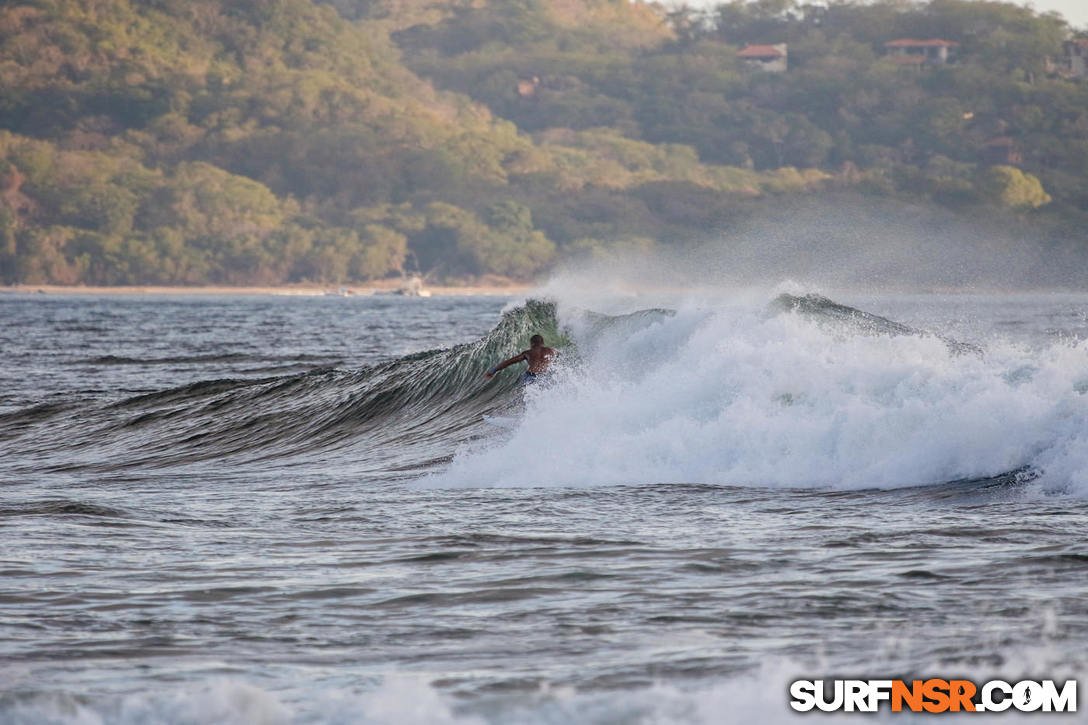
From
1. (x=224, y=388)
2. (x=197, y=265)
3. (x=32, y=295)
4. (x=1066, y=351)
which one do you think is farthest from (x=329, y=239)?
(x=1066, y=351)

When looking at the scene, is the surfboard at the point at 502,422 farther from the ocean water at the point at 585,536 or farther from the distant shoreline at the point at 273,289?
the distant shoreline at the point at 273,289

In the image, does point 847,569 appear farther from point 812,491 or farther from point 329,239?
point 329,239

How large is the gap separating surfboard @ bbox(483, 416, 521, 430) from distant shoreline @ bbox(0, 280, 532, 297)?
154 metres

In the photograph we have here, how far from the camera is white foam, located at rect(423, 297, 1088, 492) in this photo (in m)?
12.8

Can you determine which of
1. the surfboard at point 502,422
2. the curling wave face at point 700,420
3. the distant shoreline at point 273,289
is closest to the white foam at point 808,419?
the curling wave face at point 700,420

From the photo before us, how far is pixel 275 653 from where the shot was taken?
726 cm

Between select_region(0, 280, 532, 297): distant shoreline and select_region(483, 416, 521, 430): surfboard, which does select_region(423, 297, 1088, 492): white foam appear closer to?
select_region(483, 416, 521, 430): surfboard

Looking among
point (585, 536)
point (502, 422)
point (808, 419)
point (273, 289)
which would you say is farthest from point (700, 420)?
point (273, 289)

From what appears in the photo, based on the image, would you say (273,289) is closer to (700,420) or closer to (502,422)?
(502,422)

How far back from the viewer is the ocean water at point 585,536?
6.71 m

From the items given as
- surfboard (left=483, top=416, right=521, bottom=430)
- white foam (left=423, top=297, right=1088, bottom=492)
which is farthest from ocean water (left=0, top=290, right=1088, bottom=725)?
surfboard (left=483, top=416, right=521, bottom=430)

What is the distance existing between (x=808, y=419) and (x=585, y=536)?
14.4ft

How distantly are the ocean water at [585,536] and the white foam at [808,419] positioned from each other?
4 cm

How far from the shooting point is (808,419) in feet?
46.0
